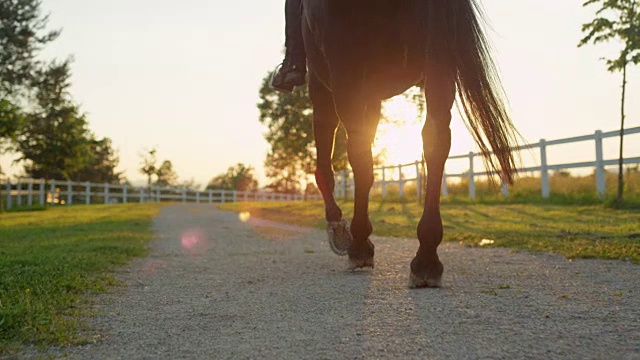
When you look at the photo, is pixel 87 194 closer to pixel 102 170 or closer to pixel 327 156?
pixel 102 170

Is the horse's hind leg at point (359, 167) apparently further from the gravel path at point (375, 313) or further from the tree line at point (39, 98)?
the tree line at point (39, 98)

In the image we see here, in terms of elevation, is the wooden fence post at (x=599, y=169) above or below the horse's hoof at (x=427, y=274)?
above

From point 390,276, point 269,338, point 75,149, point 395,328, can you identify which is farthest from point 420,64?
point 75,149

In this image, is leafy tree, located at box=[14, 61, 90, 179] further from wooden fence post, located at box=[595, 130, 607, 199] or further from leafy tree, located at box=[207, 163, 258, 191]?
leafy tree, located at box=[207, 163, 258, 191]

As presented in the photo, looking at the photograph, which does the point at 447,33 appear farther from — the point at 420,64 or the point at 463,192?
the point at 463,192

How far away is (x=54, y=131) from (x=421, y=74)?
2367 cm

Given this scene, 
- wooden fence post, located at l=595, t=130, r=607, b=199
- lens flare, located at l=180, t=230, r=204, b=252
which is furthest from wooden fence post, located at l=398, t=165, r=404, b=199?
lens flare, located at l=180, t=230, r=204, b=252

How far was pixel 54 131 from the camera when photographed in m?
24.5

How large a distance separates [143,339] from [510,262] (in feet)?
11.3

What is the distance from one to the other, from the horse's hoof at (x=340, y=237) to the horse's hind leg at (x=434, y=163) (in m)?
1.31

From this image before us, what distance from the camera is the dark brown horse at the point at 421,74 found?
11.6 feet

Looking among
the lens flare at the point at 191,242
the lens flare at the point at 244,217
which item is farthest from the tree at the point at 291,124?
the lens flare at the point at 191,242

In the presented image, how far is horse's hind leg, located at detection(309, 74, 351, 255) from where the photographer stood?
482cm

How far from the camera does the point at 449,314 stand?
2.71m
